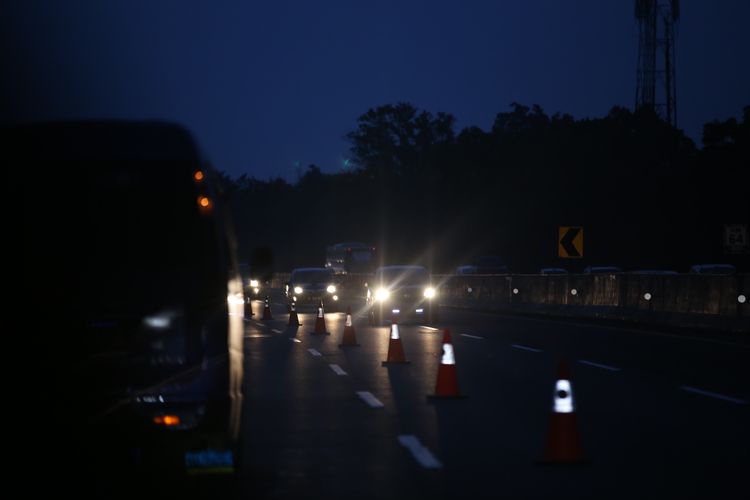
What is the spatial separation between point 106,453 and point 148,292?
0.95m

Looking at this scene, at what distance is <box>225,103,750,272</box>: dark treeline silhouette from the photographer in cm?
6994

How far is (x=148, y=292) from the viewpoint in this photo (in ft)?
24.8

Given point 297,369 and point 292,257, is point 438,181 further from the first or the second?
point 297,369

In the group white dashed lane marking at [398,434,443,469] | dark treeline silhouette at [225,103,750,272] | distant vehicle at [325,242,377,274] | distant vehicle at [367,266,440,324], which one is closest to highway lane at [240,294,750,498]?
white dashed lane marking at [398,434,443,469]

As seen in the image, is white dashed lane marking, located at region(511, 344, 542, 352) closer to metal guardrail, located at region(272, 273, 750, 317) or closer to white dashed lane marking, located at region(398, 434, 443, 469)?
metal guardrail, located at region(272, 273, 750, 317)

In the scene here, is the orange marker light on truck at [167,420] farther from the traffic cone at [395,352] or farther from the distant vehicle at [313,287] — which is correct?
the distant vehicle at [313,287]

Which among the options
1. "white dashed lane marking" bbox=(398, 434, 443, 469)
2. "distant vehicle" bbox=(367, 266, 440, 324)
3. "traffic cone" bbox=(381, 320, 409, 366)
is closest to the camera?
"white dashed lane marking" bbox=(398, 434, 443, 469)

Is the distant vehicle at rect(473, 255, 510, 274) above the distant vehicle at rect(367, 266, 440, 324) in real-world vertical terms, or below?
above

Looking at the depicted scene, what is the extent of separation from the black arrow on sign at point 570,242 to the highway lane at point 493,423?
13943mm

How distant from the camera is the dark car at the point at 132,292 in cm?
740

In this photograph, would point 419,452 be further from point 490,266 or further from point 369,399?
point 490,266

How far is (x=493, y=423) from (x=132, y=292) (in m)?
5.49

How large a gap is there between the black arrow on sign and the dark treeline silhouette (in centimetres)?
2576

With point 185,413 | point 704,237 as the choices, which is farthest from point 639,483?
point 704,237
